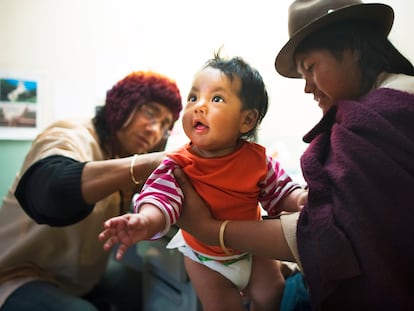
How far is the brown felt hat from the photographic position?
2.39 ft

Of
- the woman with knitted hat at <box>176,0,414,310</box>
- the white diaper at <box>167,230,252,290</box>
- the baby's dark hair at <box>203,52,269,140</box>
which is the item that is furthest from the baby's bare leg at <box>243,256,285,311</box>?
the baby's dark hair at <box>203,52,269,140</box>

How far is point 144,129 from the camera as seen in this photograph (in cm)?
132

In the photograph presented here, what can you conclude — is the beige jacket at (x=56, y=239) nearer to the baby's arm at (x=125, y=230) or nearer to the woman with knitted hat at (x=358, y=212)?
the baby's arm at (x=125, y=230)

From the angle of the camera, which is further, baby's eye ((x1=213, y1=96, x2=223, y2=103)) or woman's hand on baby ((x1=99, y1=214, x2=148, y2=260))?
baby's eye ((x1=213, y1=96, x2=223, y2=103))

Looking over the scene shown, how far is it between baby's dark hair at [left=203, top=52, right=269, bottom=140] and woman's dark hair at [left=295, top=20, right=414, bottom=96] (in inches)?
5.7

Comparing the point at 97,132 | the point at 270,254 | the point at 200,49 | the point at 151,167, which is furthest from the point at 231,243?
the point at 200,49

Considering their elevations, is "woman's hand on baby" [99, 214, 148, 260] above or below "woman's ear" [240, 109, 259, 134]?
below

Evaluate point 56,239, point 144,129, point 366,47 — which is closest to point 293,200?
point 366,47

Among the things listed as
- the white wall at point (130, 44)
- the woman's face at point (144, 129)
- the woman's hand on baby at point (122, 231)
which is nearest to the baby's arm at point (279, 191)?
the woman's hand on baby at point (122, 231)

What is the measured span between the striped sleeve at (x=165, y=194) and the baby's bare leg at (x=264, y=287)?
241 mm

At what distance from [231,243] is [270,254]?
0.08m

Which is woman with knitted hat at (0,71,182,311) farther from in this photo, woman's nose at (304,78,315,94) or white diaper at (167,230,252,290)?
woman's nose at (304,78,315,94)

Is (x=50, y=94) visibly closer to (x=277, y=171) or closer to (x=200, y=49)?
(x=200, y=49)

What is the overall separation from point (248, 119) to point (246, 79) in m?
0.09
